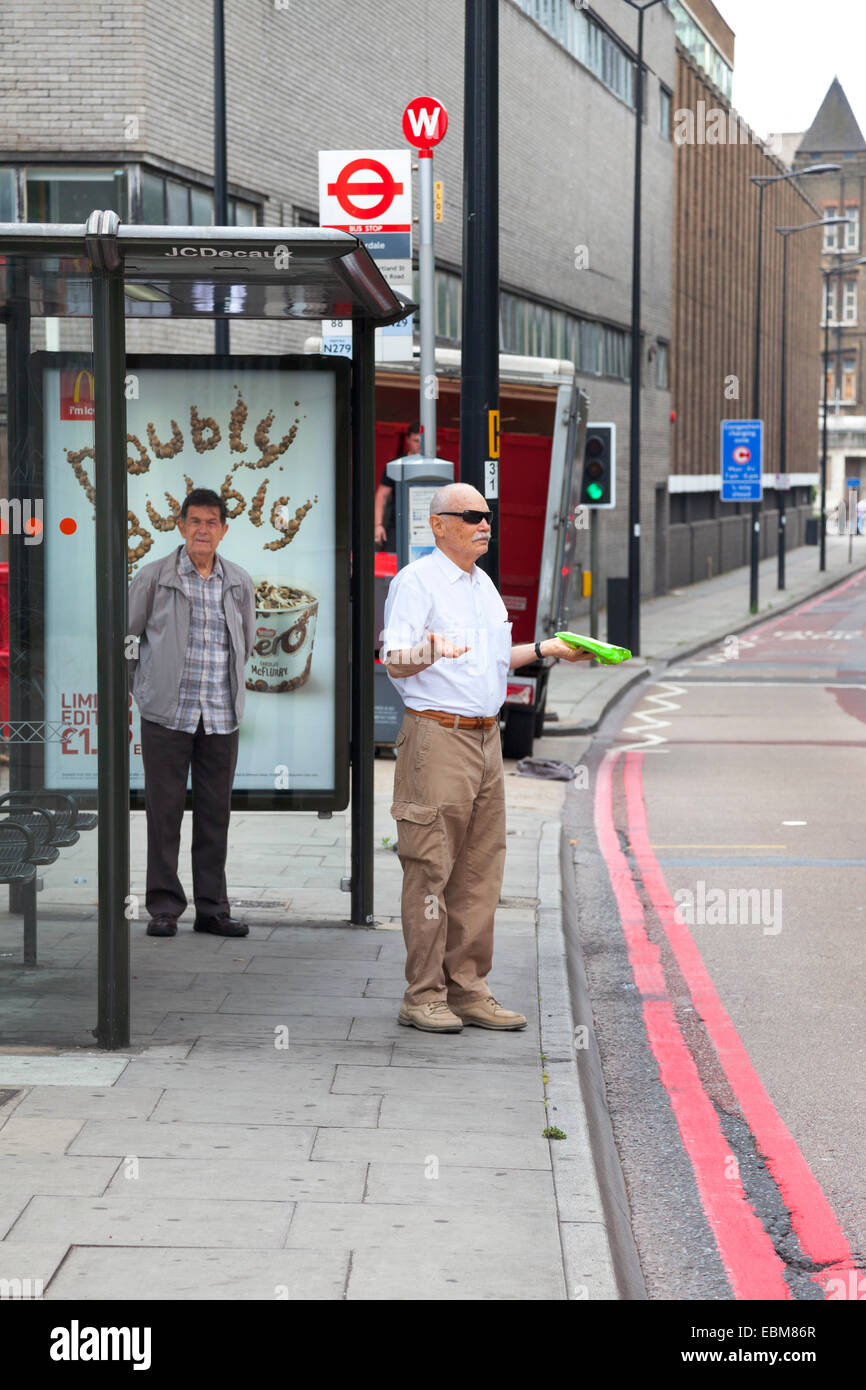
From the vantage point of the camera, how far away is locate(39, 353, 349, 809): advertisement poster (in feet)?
24.9

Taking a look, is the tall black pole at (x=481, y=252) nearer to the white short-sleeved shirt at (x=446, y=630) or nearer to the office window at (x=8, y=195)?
the white short-sleeved shirt at (x=446, y=630)

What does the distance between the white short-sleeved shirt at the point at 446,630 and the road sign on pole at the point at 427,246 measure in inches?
151

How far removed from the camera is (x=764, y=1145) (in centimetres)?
532

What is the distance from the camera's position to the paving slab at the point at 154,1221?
4.03 meters

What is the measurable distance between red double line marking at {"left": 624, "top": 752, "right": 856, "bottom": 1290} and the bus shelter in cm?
154

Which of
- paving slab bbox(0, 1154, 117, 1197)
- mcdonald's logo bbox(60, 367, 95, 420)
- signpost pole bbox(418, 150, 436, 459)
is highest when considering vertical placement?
signpost pole bbox(418, 150, 436, 459)

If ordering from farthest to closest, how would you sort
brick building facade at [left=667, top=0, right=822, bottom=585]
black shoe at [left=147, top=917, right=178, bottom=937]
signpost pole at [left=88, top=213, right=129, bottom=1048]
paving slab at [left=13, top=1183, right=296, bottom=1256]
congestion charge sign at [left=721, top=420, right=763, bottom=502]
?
brick building facade at [left=667, top=0, right=822, bottom=585]
congestion charge sign at [left=721, top=420, right=763, bottom=502]
black shoe at [left=147, top=917, right=178, bottom=937]
signpost pole at [left=88, top=213, right=129, bottom=1048]
paving slab at [left=13, top=1183, right=296, bottom=1256]

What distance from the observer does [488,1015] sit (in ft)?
19.9

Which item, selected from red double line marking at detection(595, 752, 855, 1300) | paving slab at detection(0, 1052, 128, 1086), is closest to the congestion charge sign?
red double line marking at detection(595, 752, 855, 1300)

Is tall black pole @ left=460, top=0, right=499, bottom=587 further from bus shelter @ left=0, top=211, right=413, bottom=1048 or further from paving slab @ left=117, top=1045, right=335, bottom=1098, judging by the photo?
paving slab @ left=117, top=1045, right=335, bottom=1098

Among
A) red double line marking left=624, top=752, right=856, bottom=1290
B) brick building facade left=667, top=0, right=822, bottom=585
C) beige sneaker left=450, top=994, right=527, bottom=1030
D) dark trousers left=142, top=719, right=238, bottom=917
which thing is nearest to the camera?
red double line marking left=624, top=752, right=856, bottom=1290

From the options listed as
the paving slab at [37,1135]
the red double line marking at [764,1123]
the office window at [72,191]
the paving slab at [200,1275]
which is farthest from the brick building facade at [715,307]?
the paving slab at [200,1275]

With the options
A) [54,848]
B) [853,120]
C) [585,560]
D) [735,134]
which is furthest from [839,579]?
[853,120]

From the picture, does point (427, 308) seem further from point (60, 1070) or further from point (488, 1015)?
point (60, 1070)
